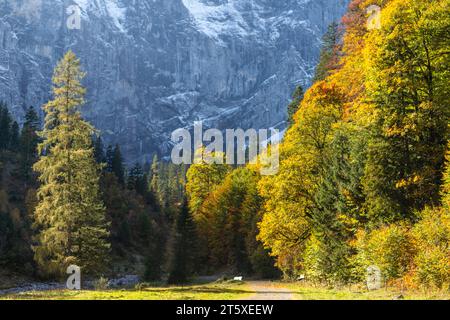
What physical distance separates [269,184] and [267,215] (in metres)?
2.50

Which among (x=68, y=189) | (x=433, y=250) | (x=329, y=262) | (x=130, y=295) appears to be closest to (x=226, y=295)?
(x=130, y=295)

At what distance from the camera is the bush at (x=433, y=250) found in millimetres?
17781

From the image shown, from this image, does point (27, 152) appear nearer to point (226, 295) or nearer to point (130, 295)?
point (130, 295)

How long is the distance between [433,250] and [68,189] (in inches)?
856

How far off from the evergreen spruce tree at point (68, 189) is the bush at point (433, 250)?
1958cm

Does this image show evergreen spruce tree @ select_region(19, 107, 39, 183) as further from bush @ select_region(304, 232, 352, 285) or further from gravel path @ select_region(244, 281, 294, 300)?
gravel path @ select_region(244, 281, 294, 300)

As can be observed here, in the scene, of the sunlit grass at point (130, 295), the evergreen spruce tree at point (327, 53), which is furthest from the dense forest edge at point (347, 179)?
the evergreen spruce tree at point (327, 53)

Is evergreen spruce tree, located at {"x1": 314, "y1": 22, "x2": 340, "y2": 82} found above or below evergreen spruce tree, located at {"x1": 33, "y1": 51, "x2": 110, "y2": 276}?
above

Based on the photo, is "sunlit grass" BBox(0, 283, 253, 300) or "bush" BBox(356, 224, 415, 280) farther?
"bush" BBox(356, 224, 415, 280)

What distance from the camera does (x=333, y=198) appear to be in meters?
30.2

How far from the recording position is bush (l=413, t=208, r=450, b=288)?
58.3 ft

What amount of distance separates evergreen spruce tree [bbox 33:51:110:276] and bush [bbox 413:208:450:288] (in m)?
19.6

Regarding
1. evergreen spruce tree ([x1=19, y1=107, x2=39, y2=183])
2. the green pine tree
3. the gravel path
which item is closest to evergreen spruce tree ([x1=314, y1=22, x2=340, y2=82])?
the green pine tree
